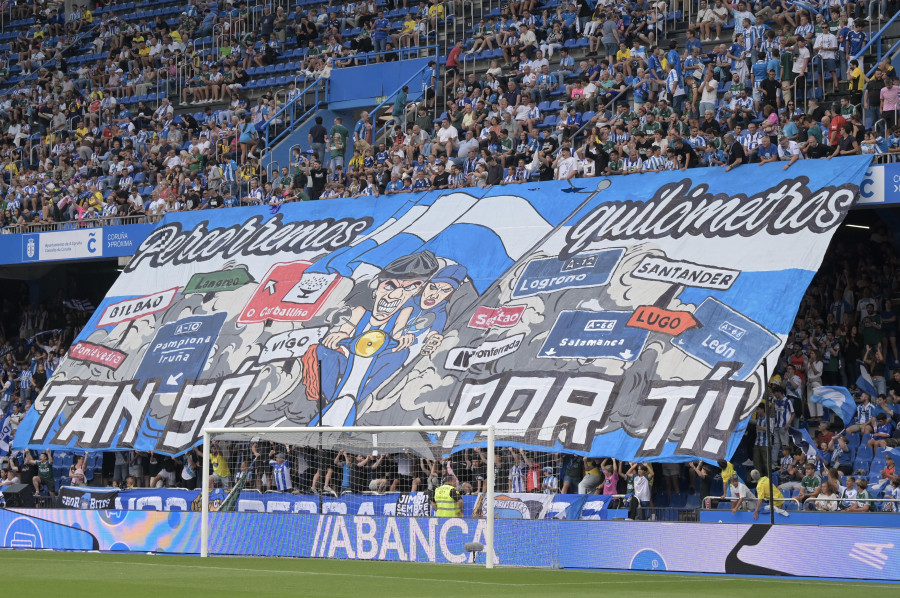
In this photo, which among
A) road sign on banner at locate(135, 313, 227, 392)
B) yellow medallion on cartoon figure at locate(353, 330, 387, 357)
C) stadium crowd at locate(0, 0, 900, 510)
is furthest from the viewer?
road sign on banner at locate(135, 313, 227, 392)

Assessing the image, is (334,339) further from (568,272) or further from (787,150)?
(787,150)

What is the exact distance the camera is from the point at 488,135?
2931cm

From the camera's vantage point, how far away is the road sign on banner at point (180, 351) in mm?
28188

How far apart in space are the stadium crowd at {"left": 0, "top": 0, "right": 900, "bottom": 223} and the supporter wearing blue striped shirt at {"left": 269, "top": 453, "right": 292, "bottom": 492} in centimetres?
770

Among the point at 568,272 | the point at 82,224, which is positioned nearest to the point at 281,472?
the point at 568,272

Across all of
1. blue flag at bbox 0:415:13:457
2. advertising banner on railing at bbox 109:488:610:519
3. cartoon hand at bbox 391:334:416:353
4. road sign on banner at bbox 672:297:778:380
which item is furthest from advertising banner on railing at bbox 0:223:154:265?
road sign on banner at bbox 672:297:778:380

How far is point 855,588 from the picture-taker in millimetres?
15133

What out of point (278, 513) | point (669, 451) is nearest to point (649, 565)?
point (669, 451)

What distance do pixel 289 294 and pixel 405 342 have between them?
11.6 ft

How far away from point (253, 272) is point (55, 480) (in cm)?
611

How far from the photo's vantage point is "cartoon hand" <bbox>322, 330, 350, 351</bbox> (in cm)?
2680

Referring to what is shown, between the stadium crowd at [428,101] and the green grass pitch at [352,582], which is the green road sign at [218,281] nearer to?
the stadium crowd at [428,101]

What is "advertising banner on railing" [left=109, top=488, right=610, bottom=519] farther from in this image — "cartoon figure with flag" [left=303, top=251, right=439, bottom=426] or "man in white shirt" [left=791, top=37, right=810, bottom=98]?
"man in white shirt" [left=791, top=37, right=810, bottom=98]

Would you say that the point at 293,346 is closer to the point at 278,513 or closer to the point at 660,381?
the point at 278,513
